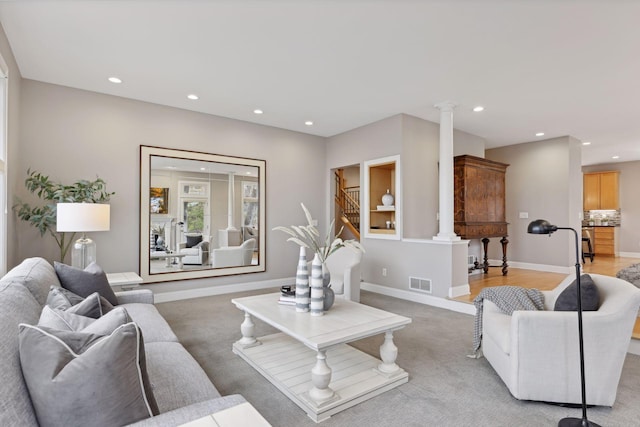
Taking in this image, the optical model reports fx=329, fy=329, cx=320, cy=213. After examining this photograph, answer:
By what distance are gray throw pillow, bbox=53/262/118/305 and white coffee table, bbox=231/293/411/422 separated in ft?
3.54

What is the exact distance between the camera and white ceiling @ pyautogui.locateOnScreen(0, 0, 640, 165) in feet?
8.51

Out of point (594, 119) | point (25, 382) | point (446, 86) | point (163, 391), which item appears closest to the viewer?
point (25, 382)

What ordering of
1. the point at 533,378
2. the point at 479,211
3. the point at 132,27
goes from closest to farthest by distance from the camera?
the point at 533,378
the point at 132,27
the point at 479,211

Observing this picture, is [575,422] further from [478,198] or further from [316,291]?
[478,198]

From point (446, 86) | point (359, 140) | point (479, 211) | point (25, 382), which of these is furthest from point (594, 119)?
point (25, 382)

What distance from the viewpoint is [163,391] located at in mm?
1469

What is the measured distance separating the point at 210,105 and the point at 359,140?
8.32 ft

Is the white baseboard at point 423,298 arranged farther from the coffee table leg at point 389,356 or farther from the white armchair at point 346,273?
the coffee table leg at point 389,356

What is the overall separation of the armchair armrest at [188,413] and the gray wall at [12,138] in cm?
311

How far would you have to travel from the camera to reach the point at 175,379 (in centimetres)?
158

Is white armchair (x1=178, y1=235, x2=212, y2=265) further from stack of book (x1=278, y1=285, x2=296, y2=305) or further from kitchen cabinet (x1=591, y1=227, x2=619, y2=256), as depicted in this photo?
kitchen cabinet (x1=591, y1=227, x2=619, y2=256)

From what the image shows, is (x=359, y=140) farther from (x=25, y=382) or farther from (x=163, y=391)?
(x=25, y=382)

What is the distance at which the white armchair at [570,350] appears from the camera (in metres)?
2.02

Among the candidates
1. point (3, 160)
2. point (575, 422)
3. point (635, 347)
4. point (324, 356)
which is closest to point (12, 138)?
point (3, 160)
